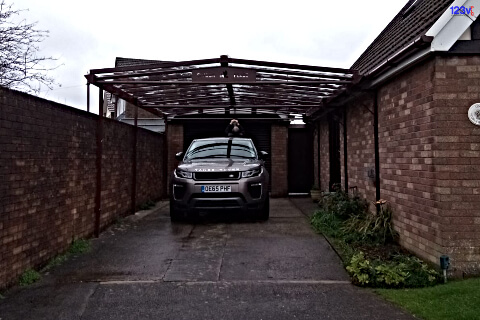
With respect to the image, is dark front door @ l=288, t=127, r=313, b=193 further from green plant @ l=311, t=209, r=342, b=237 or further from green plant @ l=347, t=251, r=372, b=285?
green plant @ l=347, t=251, r=372, b=285

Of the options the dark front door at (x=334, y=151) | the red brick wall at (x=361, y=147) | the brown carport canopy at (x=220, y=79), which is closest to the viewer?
the brown carport canopy at (x=220, y=79)

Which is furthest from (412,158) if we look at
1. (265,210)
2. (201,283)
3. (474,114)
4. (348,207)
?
(265,210)

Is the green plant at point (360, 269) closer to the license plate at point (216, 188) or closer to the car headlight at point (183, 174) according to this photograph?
the license plate at point (216, 188)

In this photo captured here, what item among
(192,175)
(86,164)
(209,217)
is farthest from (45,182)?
(209,217)

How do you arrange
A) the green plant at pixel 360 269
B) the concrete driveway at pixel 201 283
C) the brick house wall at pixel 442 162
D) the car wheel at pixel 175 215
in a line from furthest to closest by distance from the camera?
the car wheel at pixel 175 215 → the brick house wall at pixel 442 162 → the green plant at pixel 360 269 → the concrete driveway at pixel 201 283

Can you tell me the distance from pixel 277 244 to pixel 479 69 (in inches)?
135

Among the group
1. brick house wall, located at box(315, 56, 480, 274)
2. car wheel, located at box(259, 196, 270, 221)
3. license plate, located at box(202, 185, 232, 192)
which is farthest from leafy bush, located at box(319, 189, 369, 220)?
license plate, located at box(202, 185, 232, 192)

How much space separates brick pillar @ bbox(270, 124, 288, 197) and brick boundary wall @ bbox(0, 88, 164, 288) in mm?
6035

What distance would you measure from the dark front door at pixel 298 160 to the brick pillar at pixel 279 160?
41cm

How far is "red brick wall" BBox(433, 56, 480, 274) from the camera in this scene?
388cm

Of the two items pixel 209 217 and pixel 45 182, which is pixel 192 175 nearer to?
pixel 209 217

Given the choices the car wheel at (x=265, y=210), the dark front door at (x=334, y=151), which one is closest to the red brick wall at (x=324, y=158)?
the dark front door at (x=334, y=151)

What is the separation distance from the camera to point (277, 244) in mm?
5438

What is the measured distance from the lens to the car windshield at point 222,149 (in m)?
7.78
